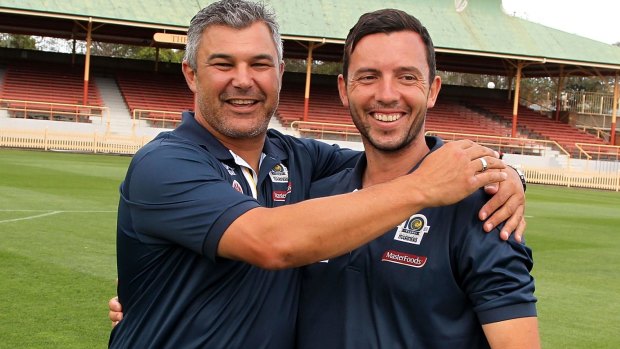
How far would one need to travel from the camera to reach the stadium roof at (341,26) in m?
35.0

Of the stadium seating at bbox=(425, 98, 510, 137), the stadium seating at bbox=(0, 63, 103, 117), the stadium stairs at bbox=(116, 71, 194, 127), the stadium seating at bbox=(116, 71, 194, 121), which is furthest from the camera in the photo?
the stadium seating at bbox=(425, 98, 510, 137)

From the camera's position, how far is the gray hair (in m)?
3.19

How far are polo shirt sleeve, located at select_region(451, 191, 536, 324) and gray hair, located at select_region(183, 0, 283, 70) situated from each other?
1192 millimetres

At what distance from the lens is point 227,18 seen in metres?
3.19

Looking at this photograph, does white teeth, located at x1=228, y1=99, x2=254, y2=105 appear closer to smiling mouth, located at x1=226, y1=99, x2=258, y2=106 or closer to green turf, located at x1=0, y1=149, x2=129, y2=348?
smiling mouth, located at x1=226, y1=99, x2=258, y2=106

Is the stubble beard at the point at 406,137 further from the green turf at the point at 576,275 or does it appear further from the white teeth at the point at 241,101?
the green turf at the point at 576,275

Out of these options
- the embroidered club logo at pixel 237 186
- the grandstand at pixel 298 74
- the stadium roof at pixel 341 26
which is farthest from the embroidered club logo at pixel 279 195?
the stadium roof at pixel 341 26

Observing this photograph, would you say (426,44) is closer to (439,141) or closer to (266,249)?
(439,141)

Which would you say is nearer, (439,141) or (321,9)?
(439,141)

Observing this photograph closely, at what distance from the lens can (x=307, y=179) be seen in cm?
369

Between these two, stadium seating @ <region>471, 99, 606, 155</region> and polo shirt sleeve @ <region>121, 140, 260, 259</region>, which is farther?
stadium seating @ <region>471, 99, 606, 155</region>

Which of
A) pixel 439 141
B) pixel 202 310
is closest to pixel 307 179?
pixel 439 141

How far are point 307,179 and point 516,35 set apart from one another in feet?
127

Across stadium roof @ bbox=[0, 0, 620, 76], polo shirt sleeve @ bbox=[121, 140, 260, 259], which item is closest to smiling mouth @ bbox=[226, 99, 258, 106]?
polo shirt sleeve @ bbox=[121, 140, 260, 259]
